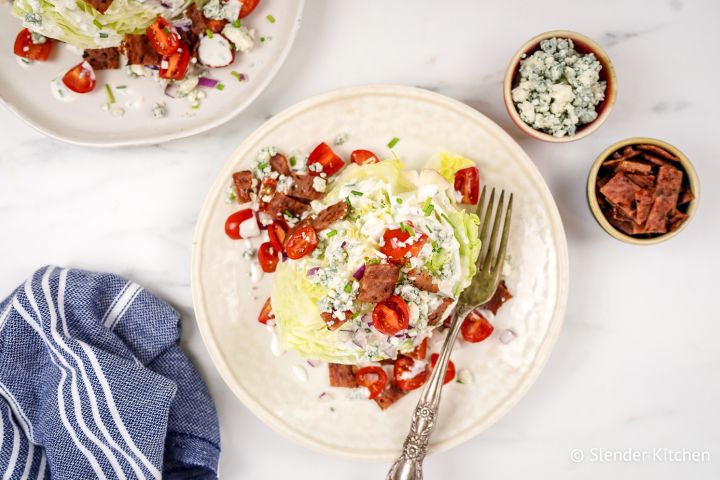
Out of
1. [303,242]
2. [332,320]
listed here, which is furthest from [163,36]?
[332,320]

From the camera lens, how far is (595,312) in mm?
3242

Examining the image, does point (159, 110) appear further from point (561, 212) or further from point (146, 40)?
point (561, 212)

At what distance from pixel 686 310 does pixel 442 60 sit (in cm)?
174

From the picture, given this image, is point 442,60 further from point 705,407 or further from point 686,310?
point 705,407

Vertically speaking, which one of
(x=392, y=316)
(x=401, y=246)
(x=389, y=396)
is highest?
(x=401, y=246)

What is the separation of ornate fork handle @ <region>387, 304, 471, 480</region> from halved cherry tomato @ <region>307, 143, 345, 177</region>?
37.5 inches

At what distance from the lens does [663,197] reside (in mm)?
2834

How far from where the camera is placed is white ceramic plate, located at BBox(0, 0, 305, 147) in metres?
3.02

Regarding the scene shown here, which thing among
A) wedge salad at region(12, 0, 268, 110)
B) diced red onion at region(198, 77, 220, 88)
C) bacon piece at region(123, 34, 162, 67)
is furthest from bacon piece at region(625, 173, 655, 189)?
bacon piece at region(123, 34, 162, 67)

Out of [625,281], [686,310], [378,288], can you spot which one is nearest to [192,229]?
[378,288]

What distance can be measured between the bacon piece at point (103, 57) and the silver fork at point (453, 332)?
184cm

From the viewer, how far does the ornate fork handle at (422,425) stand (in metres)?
2.84

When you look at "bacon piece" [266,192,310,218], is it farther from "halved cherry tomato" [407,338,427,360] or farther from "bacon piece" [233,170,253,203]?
"halved cherry tomato" [407,338,427,360]

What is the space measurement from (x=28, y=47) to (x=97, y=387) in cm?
163
